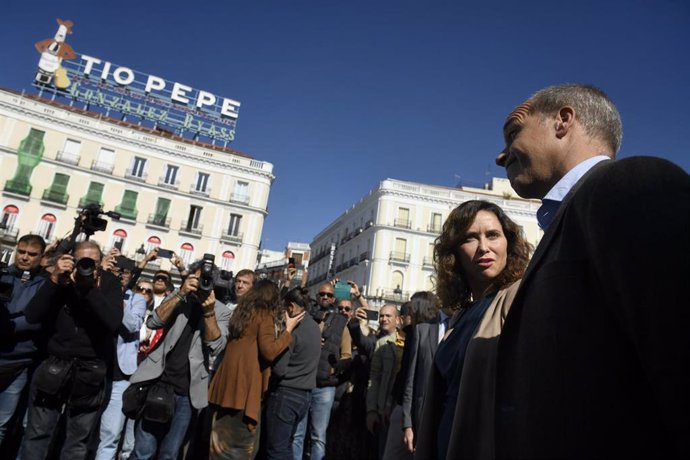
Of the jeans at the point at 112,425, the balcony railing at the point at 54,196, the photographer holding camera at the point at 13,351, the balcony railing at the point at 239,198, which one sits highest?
the balcony railing at the point at 239,198

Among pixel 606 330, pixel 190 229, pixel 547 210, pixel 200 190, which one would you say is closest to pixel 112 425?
pixel 547 210

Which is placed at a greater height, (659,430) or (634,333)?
(634,333)

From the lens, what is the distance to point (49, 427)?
11.3ft

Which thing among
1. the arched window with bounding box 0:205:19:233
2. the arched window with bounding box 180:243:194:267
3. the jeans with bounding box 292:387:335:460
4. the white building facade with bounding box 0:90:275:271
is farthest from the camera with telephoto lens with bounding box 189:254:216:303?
the arched window with bounding box 0:205:19:233

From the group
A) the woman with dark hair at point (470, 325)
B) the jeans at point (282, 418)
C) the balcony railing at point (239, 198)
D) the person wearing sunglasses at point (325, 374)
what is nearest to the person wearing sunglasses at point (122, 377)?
the jeans at point (282, 418)

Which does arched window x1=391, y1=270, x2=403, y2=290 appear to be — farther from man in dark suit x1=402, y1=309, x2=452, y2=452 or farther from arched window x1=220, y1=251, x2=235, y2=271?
man in dark suit x1=402, y1=309, x2=452, y2=452

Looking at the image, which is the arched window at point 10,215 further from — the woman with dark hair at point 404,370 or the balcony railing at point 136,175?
the woman with dark hair at point 404,370

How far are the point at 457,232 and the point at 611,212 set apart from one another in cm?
168

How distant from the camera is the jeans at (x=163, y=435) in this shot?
3.74 meters

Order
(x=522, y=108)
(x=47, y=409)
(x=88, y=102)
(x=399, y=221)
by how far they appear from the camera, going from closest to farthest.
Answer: (x=522, y=108) < (x=47, y=409) < (x=88, y=102) < (x=399, y=221)

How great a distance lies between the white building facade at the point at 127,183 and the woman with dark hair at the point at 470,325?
3119 cm

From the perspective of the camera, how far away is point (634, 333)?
65 cm

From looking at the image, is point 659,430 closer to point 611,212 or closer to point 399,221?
point 611,212

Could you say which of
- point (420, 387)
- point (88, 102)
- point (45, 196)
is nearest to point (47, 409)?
point (420, 387)
